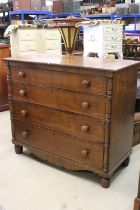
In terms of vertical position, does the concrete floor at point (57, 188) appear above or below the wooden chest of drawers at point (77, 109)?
below

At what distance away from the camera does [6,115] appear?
349cm

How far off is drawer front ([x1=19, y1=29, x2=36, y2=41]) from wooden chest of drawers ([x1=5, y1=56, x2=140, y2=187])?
1.76m

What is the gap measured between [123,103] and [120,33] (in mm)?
950

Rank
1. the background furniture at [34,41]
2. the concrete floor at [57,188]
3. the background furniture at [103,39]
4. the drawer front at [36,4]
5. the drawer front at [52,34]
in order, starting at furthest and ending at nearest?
the drawer front at [36,4] → the drawer front at [52,34] → the background furniture at [34,41] → the background furniture at [103,39] → the concrete floor at [57,188]

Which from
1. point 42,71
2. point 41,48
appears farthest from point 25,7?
point 42,71

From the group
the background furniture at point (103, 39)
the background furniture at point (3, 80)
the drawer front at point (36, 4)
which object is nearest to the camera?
the background furniture at point (103, 39)

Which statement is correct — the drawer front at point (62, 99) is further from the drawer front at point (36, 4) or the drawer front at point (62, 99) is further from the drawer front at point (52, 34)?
the drawer front at point (36, 4)

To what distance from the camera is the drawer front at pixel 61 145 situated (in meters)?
1.91

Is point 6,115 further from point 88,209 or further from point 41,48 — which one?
point 88,209

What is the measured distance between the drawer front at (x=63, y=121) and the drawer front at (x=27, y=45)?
1795mm

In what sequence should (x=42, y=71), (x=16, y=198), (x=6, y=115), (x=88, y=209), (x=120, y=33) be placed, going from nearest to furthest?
(x=88, y=209) < (x=16, y=198) < (x=42, y=71) < (x=120, y=33) < (x=6, y=115)

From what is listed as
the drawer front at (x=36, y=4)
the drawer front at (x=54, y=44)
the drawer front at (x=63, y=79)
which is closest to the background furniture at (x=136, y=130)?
the drawer front at (x=63, y=79)

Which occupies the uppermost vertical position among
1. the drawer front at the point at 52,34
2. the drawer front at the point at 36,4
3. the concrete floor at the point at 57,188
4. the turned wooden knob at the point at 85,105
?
the drawer front at the point at 36,4

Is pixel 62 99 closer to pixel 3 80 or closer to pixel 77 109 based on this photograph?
pixel 77 109
